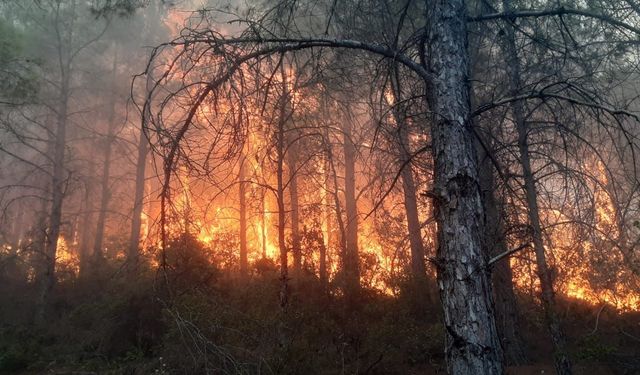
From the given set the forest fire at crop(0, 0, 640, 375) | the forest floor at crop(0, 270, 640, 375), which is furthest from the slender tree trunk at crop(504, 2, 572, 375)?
the forest floor at crop(0, 270, 640, 375)

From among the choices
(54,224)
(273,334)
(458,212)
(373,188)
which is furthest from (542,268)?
(54,224)

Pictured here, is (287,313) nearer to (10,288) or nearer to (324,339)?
(324,339)

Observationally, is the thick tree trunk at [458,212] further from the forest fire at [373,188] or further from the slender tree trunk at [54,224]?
the slender tree trunk at [54,224]

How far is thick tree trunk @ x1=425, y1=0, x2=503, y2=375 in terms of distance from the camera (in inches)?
118

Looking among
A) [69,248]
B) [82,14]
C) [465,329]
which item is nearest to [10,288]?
[69,248]

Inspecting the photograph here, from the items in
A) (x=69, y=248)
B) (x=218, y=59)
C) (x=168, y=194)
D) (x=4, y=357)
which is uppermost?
(x=69, y=248)

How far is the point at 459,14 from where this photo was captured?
3.78m

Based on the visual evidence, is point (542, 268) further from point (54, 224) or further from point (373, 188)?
point (54, 224)

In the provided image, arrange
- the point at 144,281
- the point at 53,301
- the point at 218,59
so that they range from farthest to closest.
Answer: the point at 53,301 < the point at 144,281 < the point at 218,59

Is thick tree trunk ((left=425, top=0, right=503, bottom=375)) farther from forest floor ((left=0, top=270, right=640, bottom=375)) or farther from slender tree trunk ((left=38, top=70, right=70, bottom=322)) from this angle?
slender tree trunk ((left=38, top=70, right=70, bottom=322))

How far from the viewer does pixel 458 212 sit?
321 centimetres

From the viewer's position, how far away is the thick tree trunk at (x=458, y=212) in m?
2.99

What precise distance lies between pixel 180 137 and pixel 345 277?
943 centimetres

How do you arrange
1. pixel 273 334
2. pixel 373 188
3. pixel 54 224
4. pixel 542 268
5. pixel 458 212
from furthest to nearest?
1. pixel 54 224
2. pixel 273 334
3. pixel 542 268
4. pixel 373 188
5. pixel 458 212
